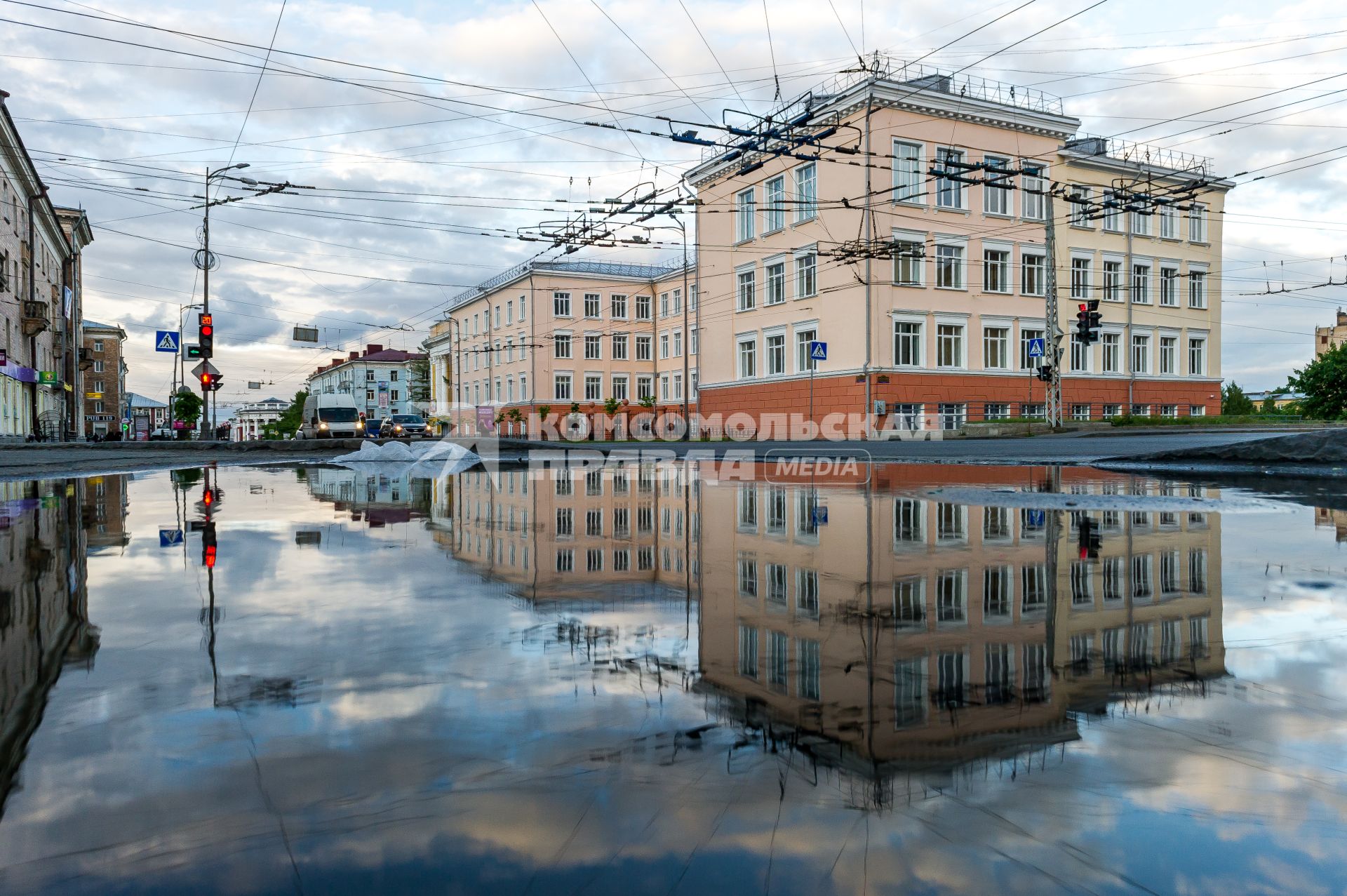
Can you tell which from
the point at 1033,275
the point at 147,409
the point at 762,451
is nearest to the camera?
the point at 762,451

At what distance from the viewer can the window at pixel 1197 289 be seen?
161ft

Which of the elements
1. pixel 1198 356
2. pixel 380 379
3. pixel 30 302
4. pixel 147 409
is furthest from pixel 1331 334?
pixel 147 409

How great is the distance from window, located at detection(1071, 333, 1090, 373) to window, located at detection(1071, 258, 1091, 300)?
2.26 m

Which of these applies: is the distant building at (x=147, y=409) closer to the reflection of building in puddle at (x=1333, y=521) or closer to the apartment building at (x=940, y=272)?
the apartment building at (x=940, y=272)

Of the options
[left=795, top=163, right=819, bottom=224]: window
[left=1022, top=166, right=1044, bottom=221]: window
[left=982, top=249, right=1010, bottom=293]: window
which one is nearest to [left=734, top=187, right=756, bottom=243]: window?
[left=795, top=163, right=819, bottom=224]: window

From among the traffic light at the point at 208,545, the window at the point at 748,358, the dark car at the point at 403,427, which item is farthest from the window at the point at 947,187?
the traffic light at the point at 208,545

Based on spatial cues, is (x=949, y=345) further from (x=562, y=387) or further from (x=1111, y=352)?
(x=562, y=387)

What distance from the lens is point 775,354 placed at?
43.6m

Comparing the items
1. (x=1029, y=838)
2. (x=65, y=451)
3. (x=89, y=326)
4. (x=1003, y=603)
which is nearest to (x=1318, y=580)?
(x=1003, y=603)

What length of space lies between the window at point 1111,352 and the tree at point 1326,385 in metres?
8.32

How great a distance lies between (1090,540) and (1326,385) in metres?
39.2

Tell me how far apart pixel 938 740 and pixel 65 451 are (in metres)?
30.1

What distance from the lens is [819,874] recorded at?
5.41 ft

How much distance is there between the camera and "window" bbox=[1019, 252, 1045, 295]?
1667 inches
